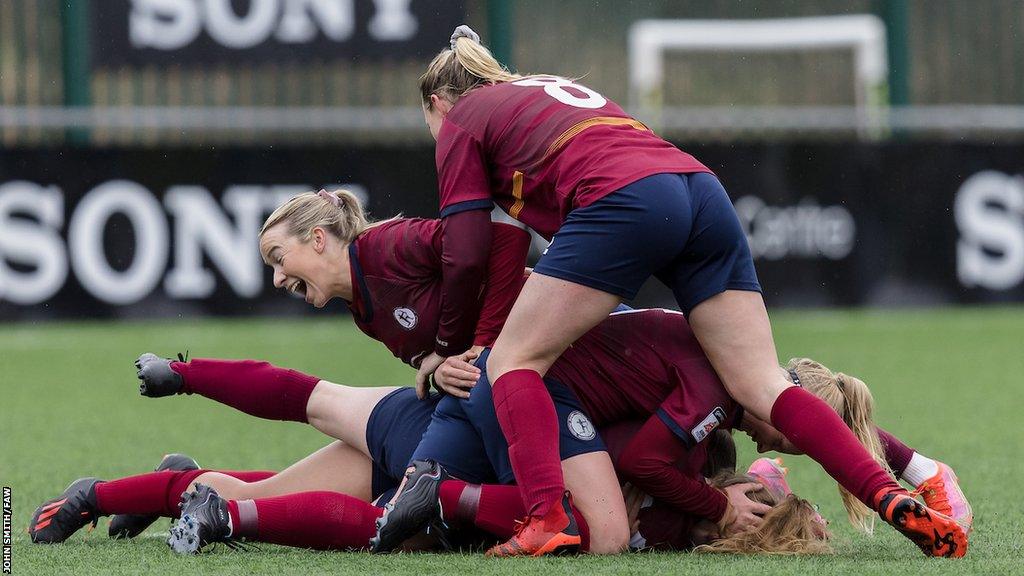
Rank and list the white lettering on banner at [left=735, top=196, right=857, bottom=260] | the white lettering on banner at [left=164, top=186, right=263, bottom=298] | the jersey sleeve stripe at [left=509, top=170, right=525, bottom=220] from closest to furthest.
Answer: the jersey sleeve stripe at [left=509, top=170, right=525, bottom=220]
the white lettering on banner at [left=164, top=186, right=263, bottom=298]
the white lettering on banner at [left=735, top=196, right=857, bottom=260]

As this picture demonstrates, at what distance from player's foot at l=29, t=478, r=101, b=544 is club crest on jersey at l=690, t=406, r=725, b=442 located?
1.45 metres

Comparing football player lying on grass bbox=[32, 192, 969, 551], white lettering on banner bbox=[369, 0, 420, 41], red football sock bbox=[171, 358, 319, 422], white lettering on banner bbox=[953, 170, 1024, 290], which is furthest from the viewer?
white lettering on banner bbox=[369, 0, 420, 41]

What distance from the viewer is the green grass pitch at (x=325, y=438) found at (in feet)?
11.9

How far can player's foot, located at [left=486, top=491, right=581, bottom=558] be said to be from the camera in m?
3.62

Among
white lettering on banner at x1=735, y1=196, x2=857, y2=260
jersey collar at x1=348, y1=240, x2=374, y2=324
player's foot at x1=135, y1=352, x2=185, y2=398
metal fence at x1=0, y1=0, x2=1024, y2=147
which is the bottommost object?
white lettering on banner at x1=735, y1=196, x2=857, y2=260

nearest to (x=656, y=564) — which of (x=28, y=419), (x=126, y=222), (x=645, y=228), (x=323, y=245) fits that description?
(x=645, y=228)

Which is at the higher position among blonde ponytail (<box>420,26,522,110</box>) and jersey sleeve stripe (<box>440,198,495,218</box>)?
blonde ponytail (<box>420,26,522,110</box>)

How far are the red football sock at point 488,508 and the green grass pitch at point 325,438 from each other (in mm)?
95

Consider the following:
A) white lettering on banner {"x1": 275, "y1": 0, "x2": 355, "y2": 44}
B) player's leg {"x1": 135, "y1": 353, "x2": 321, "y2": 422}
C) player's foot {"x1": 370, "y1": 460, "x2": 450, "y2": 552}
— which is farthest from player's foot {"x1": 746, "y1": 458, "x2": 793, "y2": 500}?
white lettering on banner {"x1": 275, "y1": 0, "x2": 355, "y2": 44}

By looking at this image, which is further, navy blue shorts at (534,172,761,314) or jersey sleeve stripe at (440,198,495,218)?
jersey sleeve stripe at (440,198,495,218)

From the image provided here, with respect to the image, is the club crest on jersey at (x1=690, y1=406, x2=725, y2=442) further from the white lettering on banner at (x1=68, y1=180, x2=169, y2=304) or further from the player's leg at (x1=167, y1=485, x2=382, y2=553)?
the white lettering on banner at (x1=68, y1=180, x2=169, y2=304)

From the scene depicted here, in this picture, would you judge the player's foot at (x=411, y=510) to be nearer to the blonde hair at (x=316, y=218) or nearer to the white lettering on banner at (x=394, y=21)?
the blonde hair at (x=316, y=218)

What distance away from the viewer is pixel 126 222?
10.4 meters

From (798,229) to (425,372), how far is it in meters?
7.50
